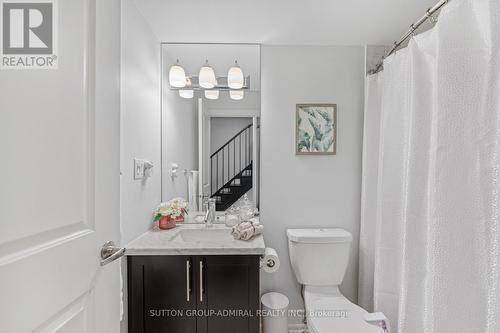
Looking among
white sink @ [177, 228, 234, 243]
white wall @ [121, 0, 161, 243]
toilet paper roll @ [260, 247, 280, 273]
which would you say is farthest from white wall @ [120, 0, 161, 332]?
toilet paper roll @ [260, 247, 280, 273]

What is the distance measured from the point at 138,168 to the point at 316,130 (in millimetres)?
1297

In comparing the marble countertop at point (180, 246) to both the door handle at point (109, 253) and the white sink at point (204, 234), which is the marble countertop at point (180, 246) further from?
the door handle at point (109, 253)

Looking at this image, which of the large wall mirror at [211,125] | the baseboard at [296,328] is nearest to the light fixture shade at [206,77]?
the large wall mirror at [211,125]

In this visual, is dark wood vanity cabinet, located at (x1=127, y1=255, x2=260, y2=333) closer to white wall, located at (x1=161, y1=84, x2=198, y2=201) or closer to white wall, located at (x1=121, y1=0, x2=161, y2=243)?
white wall, located at (x1=121, y1=0, x2=161, y2=243)

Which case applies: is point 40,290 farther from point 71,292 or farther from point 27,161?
point 27,161

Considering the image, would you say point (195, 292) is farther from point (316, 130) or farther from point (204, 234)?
point (316, 130)

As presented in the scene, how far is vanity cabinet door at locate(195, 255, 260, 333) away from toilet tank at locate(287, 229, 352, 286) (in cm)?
43

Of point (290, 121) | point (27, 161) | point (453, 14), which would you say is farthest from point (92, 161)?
point (290, 121)

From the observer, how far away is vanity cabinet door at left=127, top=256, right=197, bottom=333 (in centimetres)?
139

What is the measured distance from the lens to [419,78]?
1145 millimetres

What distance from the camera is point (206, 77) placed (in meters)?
1.88

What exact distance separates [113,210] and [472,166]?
1233 millimetres

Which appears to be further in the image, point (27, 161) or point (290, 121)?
point (290, 121)

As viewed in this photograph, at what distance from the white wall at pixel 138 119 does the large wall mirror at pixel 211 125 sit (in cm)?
10
